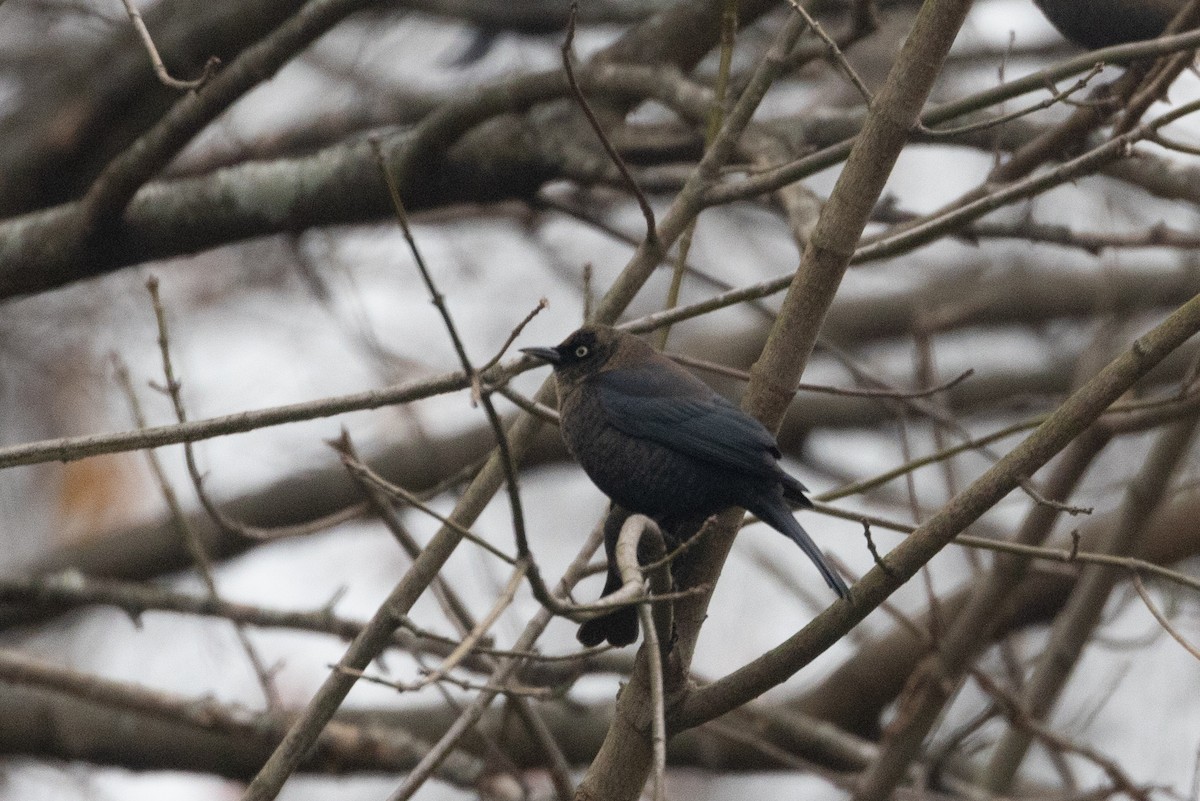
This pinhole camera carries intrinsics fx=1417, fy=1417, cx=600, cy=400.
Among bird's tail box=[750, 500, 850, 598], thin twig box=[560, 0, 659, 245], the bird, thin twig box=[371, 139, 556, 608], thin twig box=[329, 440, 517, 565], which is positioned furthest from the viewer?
the bird

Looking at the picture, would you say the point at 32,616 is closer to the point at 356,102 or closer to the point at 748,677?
the point at 356,102

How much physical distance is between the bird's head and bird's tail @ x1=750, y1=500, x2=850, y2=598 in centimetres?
64

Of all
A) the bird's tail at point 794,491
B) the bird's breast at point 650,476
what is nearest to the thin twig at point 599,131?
the bird's breast at point 650,476

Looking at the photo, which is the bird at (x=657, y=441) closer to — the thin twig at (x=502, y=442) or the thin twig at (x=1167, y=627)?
the thin twig at (x=1167, y=627)

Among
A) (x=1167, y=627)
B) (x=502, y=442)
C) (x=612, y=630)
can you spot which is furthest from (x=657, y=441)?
(x=502, y=442)

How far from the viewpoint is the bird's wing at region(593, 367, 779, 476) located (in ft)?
11.0

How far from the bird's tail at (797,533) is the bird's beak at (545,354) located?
65cm

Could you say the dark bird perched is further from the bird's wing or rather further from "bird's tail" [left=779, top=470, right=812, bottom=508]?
"bird's tail" [left=779, top=470, right=812, bottom=508]

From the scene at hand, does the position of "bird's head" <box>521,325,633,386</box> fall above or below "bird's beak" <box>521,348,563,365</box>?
above

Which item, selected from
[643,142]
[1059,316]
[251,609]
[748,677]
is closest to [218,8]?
[643,142]

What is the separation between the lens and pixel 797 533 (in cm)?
329

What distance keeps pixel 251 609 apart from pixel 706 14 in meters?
2.64

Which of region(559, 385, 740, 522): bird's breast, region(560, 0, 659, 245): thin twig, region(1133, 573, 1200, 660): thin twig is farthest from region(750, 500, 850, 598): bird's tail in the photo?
region(560, 0, 659, 245): thin twig

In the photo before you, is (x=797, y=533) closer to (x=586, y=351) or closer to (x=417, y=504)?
(x=586, y=351)
